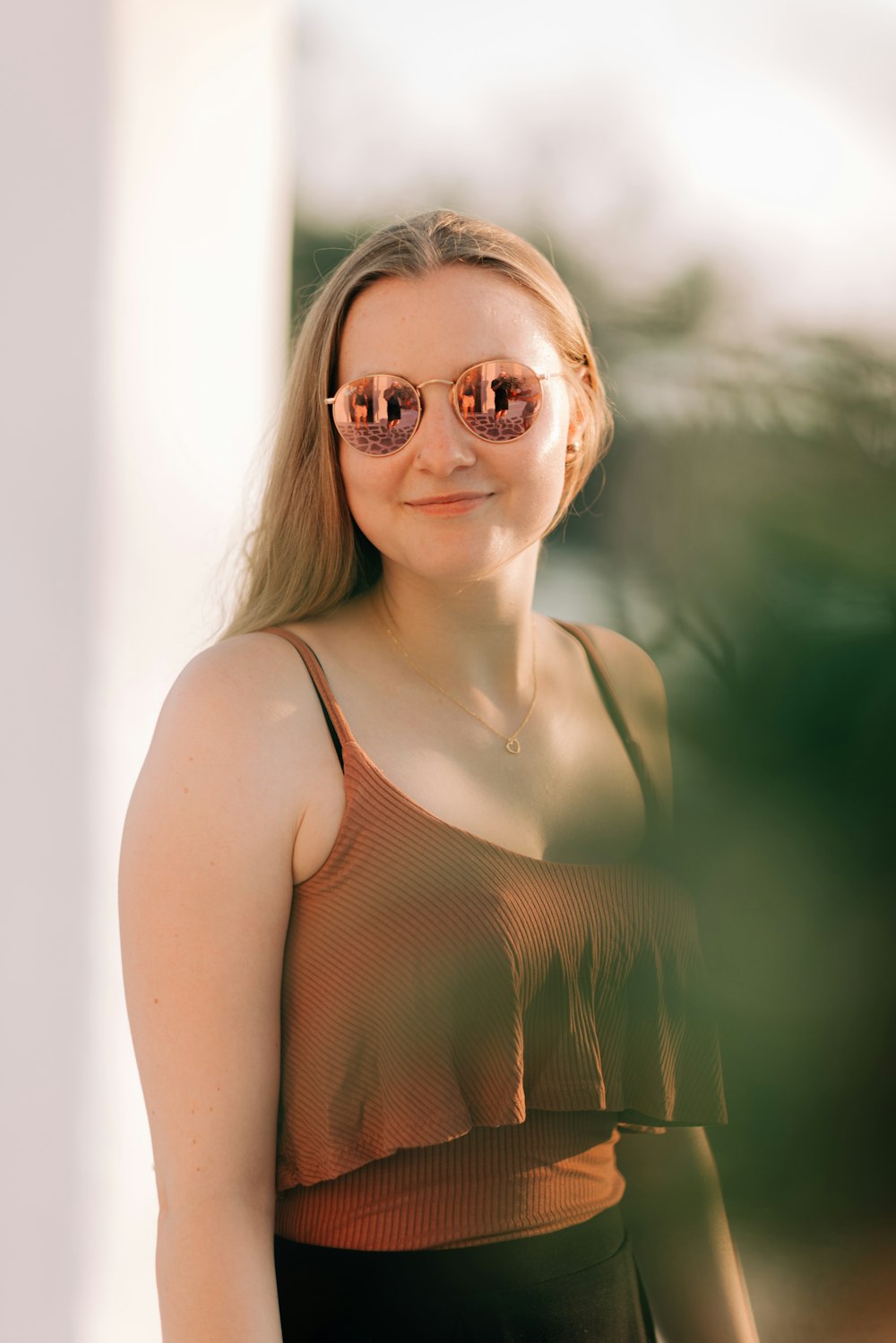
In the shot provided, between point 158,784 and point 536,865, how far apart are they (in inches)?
15.9

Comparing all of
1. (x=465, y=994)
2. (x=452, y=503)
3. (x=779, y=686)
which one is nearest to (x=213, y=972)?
(x=452, y=503)

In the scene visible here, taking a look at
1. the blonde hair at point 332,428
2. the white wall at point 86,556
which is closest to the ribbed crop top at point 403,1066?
the blonde hair at point 332,428

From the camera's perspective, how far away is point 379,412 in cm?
95

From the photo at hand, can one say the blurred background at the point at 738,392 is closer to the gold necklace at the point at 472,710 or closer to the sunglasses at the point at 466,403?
the sunglasses at the point at 466,403

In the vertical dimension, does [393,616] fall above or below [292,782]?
above

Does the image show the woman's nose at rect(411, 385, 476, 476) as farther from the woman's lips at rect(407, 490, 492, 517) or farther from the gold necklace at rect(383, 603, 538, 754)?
the gold necklace at rect(383, 603, 538, 754)

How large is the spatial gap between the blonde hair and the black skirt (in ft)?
2.23

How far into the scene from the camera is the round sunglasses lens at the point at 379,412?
3.05 feet

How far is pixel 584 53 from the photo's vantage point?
0.38m

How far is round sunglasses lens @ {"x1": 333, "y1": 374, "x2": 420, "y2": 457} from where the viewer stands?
0.93 meters

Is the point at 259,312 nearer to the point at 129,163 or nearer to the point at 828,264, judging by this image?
the point at 129,163

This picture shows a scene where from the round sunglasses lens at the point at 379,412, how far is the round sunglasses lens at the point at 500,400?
5 cm

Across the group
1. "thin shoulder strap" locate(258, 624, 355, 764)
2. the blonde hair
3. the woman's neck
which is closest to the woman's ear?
the blonde hair

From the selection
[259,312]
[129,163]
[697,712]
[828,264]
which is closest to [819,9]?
[828,264]
